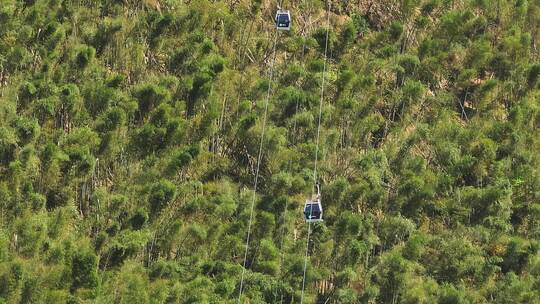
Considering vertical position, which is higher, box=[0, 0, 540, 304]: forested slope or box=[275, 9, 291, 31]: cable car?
box=[275, 9, 291, 31]: cable car

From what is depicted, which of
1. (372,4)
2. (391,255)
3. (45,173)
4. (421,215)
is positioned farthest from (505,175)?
(45,173)

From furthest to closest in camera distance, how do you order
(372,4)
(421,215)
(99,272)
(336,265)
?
(372,4), (421,215), (336,265), (99,272)

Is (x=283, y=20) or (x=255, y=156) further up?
(x=283, y=20)

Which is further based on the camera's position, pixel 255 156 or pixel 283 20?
pixel 255 156

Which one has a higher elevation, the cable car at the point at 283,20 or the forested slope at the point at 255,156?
the cable car at the point at 283,20

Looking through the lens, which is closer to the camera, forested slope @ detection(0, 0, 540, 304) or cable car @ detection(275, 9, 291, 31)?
forested slope @ detection(0, 0, 540, 304)

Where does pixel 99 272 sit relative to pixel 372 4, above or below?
below

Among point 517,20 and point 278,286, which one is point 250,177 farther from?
point 517,20

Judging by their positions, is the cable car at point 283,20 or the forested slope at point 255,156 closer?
the forested slope at point 255,156
